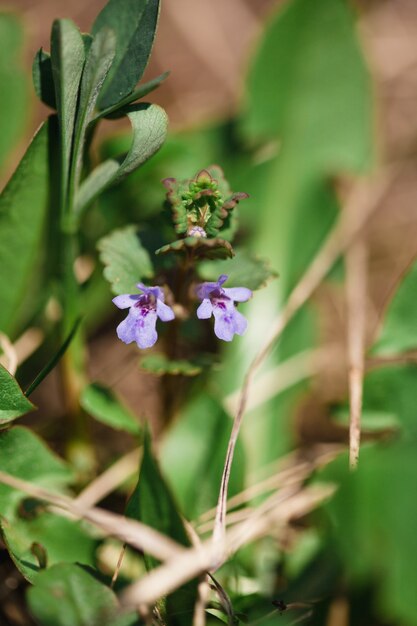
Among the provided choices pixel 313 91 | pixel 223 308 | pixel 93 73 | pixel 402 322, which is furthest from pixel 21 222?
pixel 313 91

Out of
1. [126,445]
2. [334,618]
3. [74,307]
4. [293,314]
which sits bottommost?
[334,618]

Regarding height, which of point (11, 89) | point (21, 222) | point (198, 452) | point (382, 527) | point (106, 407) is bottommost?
point (382, 527)

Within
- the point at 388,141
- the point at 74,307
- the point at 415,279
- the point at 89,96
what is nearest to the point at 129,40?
the point at 89,96

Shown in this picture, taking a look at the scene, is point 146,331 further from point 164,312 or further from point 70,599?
point 70,599

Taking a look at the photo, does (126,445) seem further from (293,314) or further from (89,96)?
(89,96)

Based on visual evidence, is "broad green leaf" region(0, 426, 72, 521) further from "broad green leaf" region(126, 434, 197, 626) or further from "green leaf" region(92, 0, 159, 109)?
"green leaf" region(92, 0, 159, 109)

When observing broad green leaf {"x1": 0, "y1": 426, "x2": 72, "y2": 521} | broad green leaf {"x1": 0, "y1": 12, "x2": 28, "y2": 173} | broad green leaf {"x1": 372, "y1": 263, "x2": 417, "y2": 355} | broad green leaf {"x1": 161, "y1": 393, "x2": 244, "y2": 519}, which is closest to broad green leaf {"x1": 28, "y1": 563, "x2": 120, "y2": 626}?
broad green leaf {"x1": 0, "y1": 426, "x2": 72, "y2": 521}
